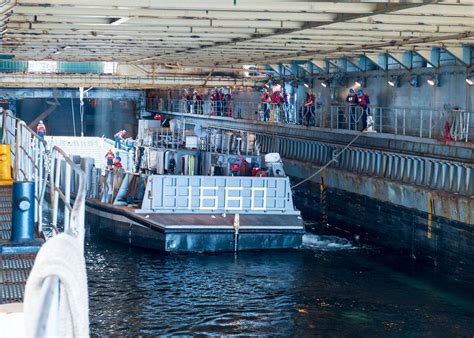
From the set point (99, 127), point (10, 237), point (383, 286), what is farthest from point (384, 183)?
point (99, 127)

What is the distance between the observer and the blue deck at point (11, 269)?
7391 mm

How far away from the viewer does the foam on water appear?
2536 cm

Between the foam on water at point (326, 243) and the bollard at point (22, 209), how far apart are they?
56.1 feet

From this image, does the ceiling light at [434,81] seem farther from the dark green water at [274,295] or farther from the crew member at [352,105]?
the dark green water at [274,295]

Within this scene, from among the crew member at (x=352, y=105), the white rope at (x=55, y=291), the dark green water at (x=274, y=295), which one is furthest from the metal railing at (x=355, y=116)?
the white rope at (x=55, y=291)

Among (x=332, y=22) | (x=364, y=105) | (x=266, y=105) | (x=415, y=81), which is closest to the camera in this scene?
(x=332, y=22)

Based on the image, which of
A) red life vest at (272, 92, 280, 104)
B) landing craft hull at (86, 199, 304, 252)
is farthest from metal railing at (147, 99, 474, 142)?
landing craft hull at (86, 199, 304, 252)

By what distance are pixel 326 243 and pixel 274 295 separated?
688 cm

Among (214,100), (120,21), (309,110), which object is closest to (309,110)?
(309,110)

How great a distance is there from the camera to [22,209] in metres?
8.62

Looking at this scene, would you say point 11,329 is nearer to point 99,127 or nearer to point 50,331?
point 50,331

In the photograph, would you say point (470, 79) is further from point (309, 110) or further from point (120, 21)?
point (120, 21)

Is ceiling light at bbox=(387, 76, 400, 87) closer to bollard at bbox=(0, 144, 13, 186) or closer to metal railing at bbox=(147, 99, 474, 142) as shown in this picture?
metal railing at bbox=(147, 99, 474, 142)

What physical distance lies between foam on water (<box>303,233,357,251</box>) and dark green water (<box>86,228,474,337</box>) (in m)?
0.33
